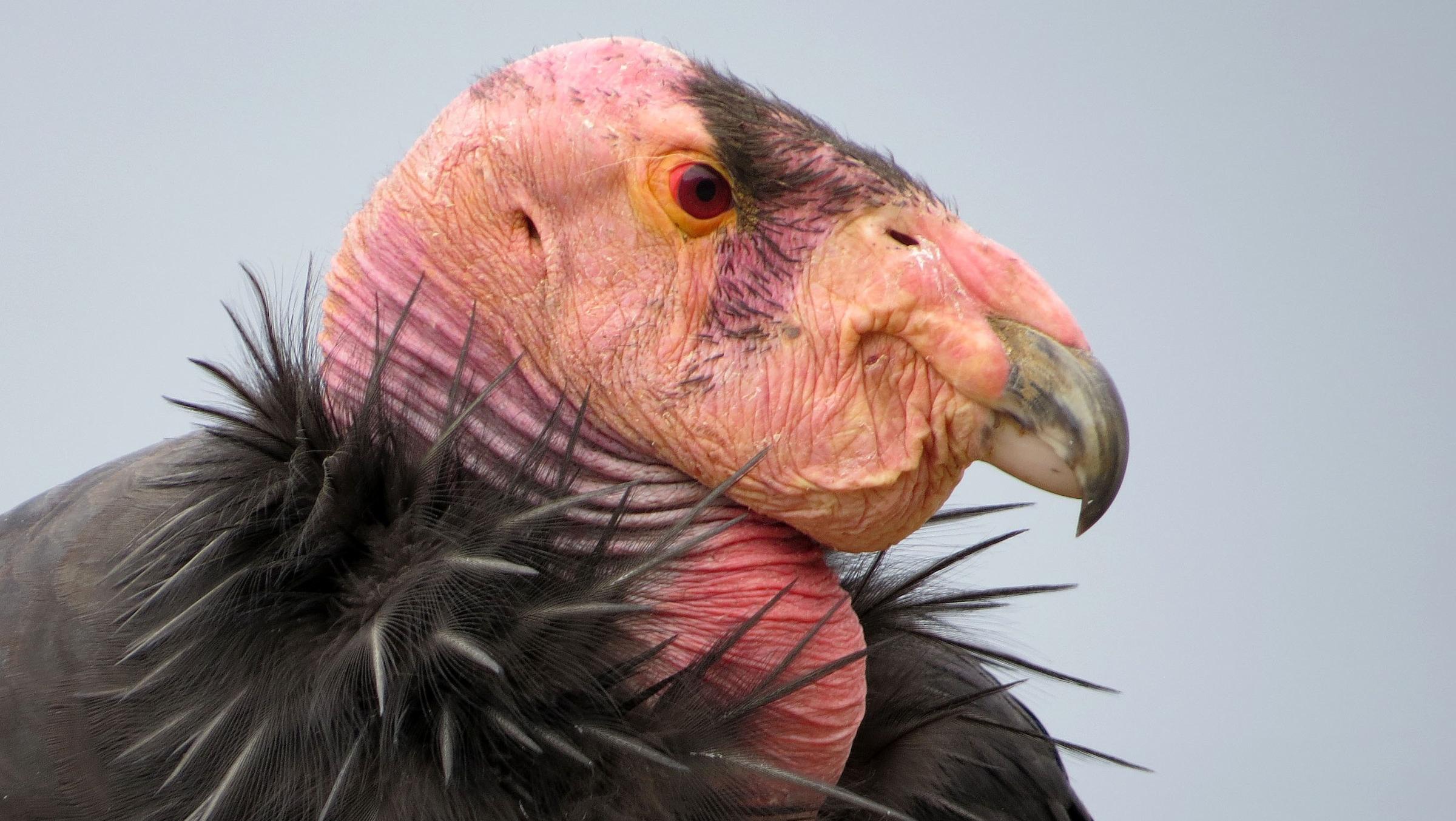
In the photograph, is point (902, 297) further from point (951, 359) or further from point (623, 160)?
point (623, 160)

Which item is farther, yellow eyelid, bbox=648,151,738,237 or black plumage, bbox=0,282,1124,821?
yellow eyelid, bbox=648,151,738,237

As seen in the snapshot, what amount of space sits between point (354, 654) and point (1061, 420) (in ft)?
3.07

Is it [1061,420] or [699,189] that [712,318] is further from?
[1061,420]

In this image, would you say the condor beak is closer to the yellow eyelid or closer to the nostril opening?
the nostril opening

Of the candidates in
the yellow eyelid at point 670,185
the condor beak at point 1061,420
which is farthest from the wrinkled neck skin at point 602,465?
the condor beak at point 1061,420

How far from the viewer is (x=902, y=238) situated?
1.96m

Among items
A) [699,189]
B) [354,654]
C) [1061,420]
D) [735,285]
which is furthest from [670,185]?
[354,654]

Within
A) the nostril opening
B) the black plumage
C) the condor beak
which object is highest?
the nostril opening

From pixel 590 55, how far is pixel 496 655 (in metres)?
0.86

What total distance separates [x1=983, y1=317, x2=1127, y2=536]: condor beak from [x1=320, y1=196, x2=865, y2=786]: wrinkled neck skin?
1.30ft

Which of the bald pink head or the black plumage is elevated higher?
the bald pink head

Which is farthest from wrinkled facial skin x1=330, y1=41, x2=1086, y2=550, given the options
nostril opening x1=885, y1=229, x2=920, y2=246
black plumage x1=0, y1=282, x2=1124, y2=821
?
black plumage x1=0, y1=282, x2=1124, y2=821

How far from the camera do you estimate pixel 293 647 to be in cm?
185

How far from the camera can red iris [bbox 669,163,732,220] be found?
1.95 metres
